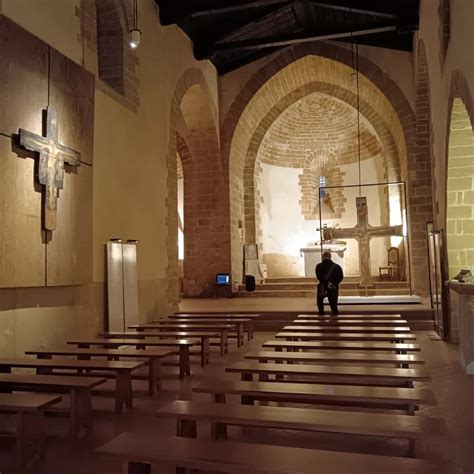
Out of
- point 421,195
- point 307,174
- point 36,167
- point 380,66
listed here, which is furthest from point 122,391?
point 307,174

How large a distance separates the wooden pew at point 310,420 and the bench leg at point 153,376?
4.64 ft

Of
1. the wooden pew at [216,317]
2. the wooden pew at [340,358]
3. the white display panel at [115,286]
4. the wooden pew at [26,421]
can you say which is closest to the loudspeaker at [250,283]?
the wooden pew at [216,317]

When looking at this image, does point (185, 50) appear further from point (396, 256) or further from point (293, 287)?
point (396, 256)

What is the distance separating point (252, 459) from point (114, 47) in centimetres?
644

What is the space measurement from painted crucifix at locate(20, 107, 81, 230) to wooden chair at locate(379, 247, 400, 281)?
9414mm

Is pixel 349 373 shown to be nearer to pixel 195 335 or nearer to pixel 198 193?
pixel 195 335

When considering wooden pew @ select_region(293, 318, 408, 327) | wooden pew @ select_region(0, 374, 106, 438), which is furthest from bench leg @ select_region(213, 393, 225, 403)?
wooden pew @ select_region(293, 318, 408, 327)

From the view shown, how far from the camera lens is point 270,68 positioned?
36.2 ft

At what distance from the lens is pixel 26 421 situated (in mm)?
2586

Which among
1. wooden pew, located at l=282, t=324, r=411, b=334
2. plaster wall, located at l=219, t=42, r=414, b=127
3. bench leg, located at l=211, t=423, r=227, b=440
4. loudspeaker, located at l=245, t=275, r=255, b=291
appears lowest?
bench leg, located at l=211, t=423, r=227, b=440

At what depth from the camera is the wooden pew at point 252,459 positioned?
1.63 meters

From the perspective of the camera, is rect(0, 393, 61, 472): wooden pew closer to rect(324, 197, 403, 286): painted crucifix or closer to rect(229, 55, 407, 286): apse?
rect(324, 197, 403, 286): painted crucifix

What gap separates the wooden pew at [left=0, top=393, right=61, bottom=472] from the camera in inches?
96.4

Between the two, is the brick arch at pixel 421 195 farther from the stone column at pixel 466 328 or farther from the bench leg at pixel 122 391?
the bench leg at pixel 122 391
